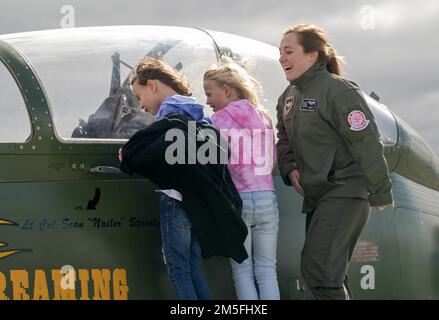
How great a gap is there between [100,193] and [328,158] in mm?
1463

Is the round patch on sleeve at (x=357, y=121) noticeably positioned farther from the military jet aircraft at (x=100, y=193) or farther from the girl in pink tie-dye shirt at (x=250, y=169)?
the military jet aircraft at (x=100, y=193)

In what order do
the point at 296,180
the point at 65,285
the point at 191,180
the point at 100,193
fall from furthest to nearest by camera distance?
1. the point at 296,180
2. the point at 100,193
3. the point at 65,285
4. the point at 191,180

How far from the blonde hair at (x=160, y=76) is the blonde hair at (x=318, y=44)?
0.77 m

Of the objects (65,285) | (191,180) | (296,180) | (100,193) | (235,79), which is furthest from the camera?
(235,79)

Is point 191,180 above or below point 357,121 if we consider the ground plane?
below

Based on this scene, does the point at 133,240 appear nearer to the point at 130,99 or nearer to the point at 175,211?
the point at 175,211

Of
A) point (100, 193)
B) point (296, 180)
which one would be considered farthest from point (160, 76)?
point (296, 180)

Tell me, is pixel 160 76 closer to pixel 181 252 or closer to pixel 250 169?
pixel 250 169

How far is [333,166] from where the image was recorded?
469 centimetres

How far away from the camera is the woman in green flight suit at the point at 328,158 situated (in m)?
4.54

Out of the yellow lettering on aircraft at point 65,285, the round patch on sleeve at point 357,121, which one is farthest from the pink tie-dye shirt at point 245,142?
the yellow lettering on aircraft at point 65,285

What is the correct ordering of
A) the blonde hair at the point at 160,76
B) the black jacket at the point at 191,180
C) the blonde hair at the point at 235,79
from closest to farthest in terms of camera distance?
the black jacket at the point at 191,180
the blonde hair at the point at 160,76
the blonde hair at the point at 235,79

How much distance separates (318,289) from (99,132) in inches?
69.4
